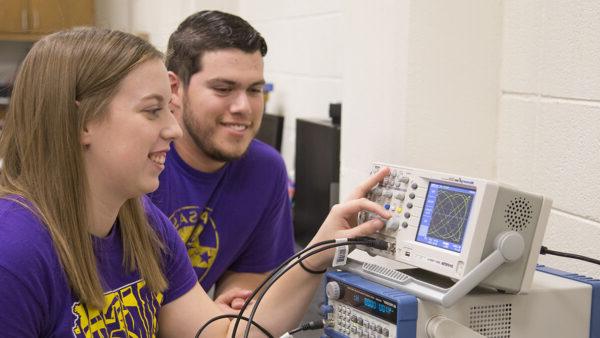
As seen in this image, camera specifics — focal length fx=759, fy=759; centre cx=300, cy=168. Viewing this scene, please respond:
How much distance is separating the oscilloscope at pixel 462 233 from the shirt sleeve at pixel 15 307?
516 mm

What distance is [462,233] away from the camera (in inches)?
43.4

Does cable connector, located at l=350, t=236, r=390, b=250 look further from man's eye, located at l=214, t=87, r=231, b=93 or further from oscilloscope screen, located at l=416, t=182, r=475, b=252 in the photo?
man's eye, located at l=214, t=87, r=231, b=93

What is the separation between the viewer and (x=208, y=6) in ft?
13.3

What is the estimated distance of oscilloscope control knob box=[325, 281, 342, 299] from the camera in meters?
1.22

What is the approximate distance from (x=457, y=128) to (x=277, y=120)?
151 centimetres

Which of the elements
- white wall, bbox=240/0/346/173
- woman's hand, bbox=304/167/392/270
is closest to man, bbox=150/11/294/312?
woman's hand, bbox=304/167/392/270

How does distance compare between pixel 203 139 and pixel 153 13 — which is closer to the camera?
pixel 203 139

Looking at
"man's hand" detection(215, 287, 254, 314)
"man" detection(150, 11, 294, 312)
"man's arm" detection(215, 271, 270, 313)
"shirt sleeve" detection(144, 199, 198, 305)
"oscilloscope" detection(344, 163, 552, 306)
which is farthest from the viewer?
"man's arm" detection(215, 271, 270, 313)

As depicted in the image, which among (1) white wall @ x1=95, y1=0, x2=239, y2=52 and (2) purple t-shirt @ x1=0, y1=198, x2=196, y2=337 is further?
(1) white wall @ x1=95, y1=0, x2=239, y2=52

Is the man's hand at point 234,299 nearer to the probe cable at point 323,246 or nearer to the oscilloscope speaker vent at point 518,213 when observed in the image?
the probe cable at point 323,246

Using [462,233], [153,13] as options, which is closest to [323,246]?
[462,233]

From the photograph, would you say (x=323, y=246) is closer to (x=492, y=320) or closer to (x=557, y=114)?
(x=492, y=320)

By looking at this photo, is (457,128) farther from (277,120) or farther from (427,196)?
(277,120)

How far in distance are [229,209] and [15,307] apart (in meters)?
0.80
